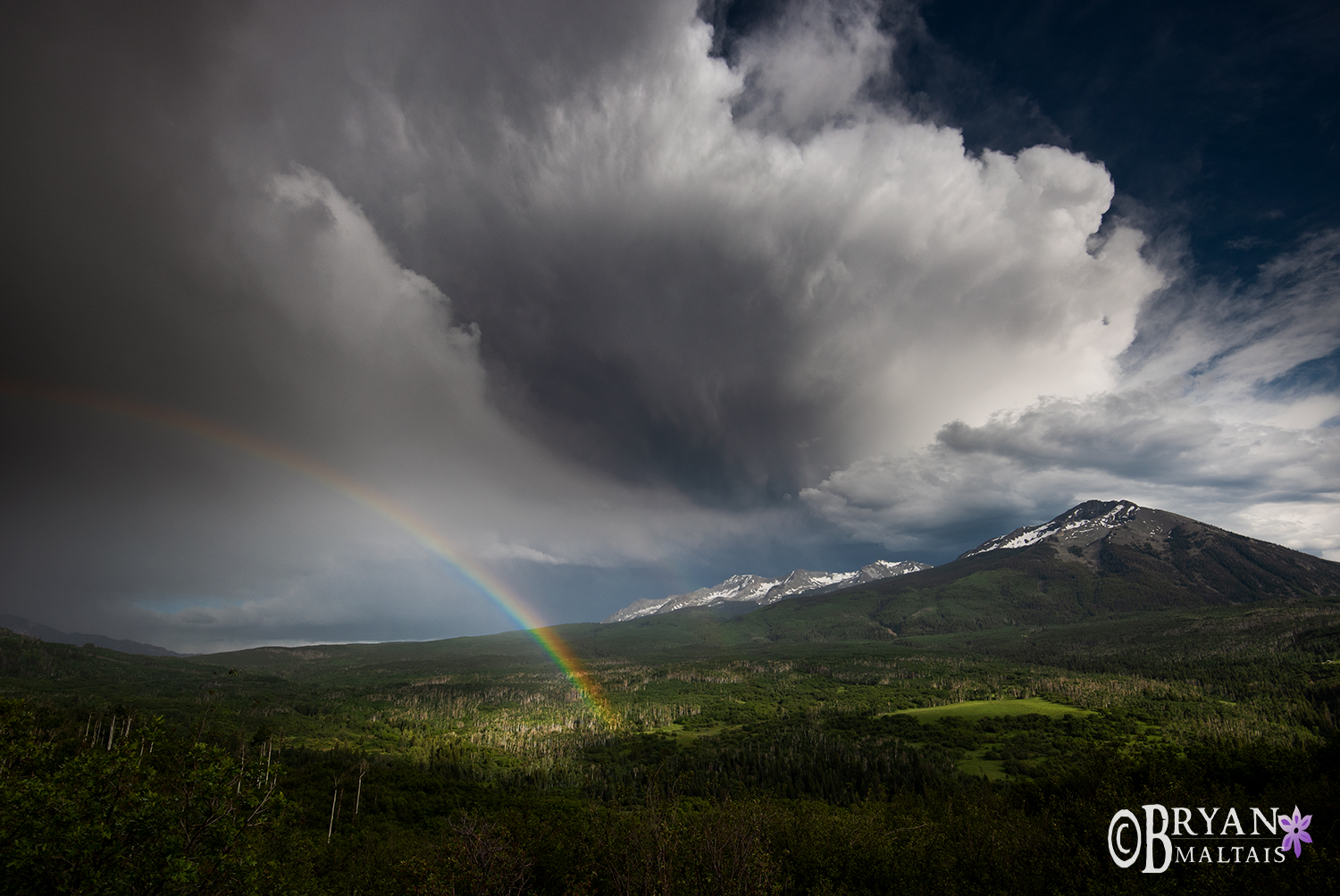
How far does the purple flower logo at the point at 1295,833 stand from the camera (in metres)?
25.3

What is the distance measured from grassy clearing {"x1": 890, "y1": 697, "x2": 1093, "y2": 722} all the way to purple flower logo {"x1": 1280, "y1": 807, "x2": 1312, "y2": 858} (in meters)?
178

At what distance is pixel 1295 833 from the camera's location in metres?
26.7

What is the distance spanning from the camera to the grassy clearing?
173m

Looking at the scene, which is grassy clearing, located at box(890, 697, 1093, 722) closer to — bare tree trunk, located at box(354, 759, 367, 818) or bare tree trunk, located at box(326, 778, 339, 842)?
bare tree trunk, located at box(354, 759, 367, 818)

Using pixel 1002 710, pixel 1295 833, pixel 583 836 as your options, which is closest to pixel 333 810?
pixel 583 836

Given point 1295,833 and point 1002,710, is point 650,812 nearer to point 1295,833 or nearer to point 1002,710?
point 1295,833

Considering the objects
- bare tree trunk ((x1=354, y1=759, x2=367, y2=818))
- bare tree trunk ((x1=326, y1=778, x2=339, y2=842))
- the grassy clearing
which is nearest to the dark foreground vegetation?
bare tree trunk ((x1=354, y1=759, x2=367, y2=818))

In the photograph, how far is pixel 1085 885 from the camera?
2791cm

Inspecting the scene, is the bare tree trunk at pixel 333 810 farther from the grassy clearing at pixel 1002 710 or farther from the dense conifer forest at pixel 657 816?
the grassy clearing at pixel 1002 710

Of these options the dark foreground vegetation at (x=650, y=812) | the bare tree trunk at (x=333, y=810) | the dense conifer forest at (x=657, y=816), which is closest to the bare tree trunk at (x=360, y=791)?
the dense conifer forest at (x=657, y=816)

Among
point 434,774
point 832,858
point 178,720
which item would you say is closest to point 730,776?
point 434,774

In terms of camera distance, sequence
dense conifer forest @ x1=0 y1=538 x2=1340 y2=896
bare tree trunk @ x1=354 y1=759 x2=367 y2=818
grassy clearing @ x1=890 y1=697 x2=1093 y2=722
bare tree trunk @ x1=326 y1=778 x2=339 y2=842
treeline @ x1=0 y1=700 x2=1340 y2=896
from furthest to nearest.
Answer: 1. grassy clearing @ x1=890 y1=697 x2=1093 y2=722
2. bare tree trunk @ x1=354 y1=759 x2=367 y2=818
3. bare tree trunk @ x1=326 y1=778 x2=339 y2=842
4. dense conifer forest @ x1=0 y1=538 x2=1340 y2=896
5. treeline @ x1=0 y1=700 x2=1340 y2=896

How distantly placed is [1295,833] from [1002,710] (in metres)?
196

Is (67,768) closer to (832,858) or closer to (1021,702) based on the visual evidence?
(832,858)
